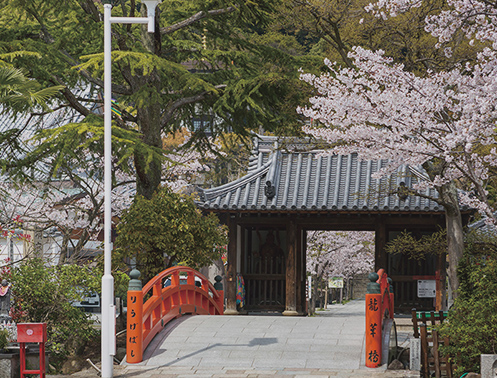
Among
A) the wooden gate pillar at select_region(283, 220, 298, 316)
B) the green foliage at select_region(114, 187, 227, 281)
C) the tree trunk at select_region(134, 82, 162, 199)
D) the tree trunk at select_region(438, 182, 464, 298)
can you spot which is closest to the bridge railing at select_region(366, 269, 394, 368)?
the tree trunk at select_region(438, 182, 464, 298)

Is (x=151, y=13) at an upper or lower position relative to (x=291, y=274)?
upper

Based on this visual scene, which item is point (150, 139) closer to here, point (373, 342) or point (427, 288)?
point (373, 342)

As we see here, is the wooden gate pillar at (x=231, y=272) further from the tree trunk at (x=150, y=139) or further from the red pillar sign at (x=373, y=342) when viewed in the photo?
Result: the red pillar sign at (x=373, y=342)

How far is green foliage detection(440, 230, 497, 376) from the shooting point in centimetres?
1065

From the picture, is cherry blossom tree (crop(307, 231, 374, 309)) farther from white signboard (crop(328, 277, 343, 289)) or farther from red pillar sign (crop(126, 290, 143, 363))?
red pillar sign (crop(126, 290, 143, 363))

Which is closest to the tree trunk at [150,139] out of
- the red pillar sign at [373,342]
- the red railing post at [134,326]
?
the red railing post at [134,326]

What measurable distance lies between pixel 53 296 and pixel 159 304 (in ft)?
6.60

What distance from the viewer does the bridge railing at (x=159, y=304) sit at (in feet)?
37.9

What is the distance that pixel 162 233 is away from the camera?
1474 cm

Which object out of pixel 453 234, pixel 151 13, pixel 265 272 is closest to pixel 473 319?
pixel 453 234

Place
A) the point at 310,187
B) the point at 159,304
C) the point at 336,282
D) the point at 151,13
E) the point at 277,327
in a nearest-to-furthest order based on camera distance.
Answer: the point at 151,13 < the point at 159,304 < the point at 277,327 < the point at 310,187 < the point at 336,282

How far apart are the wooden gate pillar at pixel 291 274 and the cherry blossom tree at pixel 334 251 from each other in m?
14.6

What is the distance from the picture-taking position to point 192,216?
1521 cm

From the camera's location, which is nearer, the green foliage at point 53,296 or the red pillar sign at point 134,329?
the red pillar sign at point 134,329
